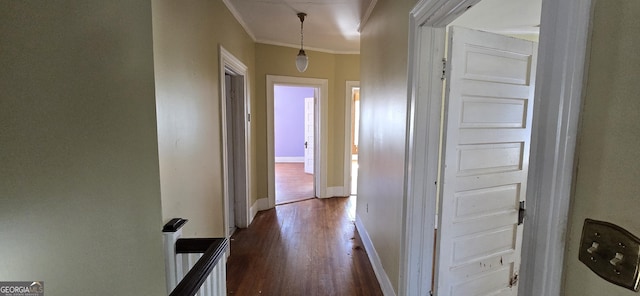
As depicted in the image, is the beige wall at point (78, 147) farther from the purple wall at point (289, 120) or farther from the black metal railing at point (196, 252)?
the purple wall at point (289, 120)

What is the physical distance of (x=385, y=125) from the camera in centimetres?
225

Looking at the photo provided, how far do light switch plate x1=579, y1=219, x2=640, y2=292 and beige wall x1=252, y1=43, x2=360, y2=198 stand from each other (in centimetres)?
365

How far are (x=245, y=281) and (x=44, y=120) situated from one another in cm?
190

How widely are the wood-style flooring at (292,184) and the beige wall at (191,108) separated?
93.0 inches

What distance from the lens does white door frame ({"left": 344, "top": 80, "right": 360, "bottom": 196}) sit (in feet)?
15.2

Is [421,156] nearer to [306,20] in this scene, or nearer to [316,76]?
[306,20]

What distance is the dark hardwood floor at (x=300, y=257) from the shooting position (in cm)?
233

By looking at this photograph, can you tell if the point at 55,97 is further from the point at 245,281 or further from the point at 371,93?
the point at 371,93

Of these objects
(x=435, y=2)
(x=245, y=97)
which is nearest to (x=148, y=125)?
(x=435, y=2)

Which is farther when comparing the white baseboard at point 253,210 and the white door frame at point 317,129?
the white door frame at point 317,129

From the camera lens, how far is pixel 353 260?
2768 millimetres

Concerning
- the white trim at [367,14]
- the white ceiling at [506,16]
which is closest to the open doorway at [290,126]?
the white trim at [367,14]

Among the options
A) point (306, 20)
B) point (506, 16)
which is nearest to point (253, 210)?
point (306, 20)

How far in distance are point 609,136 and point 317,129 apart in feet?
13.6
